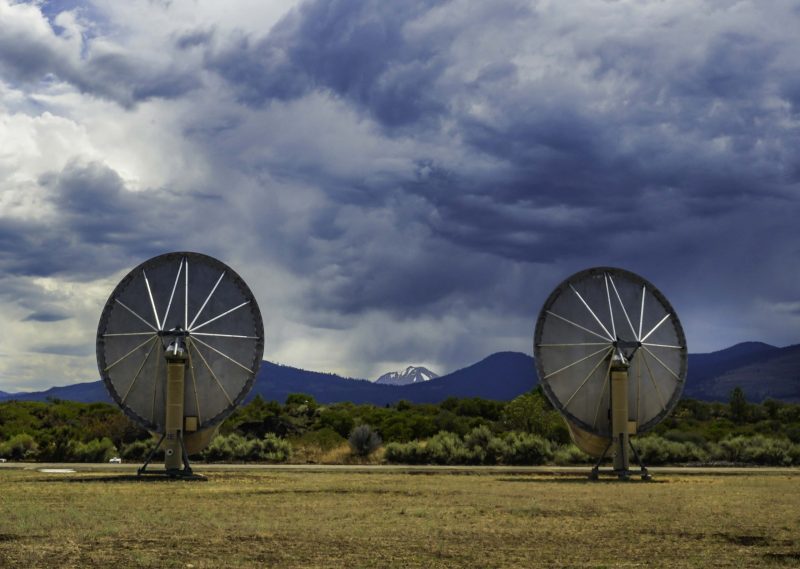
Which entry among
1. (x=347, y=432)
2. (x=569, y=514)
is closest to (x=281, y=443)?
(x=347, y=432)

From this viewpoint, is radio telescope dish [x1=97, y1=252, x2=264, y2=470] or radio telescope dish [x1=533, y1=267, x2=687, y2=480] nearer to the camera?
radio telescope dish [x1=97, y1=252, x2=264, y2=470]

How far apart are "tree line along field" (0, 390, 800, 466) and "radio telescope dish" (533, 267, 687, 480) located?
12.4 m

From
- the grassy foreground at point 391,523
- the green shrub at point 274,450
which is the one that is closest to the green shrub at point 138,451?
the green shrub at point 274,450

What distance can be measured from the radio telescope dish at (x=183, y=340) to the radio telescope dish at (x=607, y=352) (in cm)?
1253

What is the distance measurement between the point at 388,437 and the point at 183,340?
2995 centimetres

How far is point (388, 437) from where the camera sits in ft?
232

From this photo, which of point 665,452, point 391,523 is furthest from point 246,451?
point 391,523

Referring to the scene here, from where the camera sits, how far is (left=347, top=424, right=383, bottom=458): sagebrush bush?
206 feet

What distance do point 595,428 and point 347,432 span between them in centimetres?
3013

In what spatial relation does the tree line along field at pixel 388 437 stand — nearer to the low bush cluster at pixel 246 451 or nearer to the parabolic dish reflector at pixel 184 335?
the low bush cluster at pixel 246 451

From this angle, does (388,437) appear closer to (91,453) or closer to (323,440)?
(323,440)

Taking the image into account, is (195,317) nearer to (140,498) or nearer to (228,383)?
(228,383)

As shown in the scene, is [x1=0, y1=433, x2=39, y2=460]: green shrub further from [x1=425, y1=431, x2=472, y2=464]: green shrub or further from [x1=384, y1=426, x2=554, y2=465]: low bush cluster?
[x1=425, y1=431, x2=472, y2=464]: green shrub

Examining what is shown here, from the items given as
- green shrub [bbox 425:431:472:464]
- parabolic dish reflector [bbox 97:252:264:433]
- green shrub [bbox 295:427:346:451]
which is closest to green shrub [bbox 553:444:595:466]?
green shrub [bbox 425:431:472:464]
